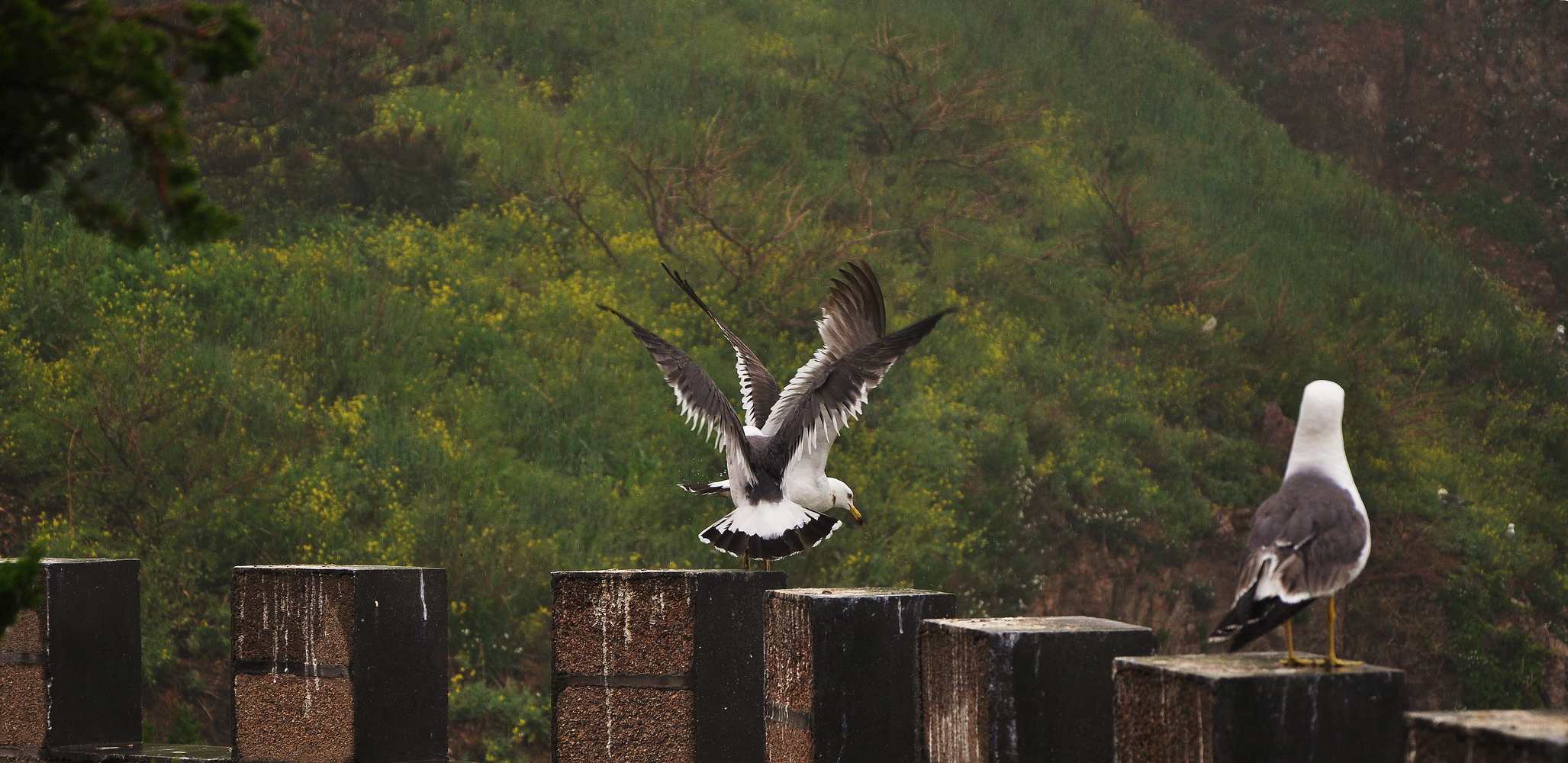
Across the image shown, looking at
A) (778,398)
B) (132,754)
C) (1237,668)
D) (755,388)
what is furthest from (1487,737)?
(755,388)

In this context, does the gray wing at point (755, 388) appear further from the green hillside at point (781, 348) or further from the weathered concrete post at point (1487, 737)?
the weathered concrete post at point (1487, 737)

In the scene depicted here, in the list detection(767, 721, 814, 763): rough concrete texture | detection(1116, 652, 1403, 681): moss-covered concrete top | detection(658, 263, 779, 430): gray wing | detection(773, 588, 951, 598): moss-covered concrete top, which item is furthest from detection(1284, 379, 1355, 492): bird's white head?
detection(658, 263, 779, 430): gray wing

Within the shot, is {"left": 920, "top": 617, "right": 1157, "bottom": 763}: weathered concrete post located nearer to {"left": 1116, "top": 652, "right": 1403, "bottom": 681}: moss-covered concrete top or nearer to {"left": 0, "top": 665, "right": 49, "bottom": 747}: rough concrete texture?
{"left": 1116, "top": 652, "right": 1403, "bottom": 681}: moss-covered concrete top

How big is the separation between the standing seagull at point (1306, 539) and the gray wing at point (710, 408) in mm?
4401

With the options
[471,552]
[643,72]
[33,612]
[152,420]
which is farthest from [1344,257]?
[33,612]

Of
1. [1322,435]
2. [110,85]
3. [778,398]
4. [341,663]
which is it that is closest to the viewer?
[110,85]

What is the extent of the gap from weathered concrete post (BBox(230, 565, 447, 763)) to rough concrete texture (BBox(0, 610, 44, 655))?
1.14 metres

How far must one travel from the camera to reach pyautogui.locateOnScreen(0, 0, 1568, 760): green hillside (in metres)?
15.1

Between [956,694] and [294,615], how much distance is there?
2929 mm

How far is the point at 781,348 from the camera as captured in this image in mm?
18016

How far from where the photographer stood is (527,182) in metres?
20.6

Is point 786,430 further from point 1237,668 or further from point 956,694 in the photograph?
point 1237,668

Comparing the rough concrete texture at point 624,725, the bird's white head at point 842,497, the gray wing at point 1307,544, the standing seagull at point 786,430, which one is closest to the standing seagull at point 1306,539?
the gray wing at point 1307,544

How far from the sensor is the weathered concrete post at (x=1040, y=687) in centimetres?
447
